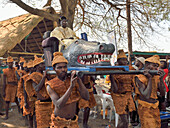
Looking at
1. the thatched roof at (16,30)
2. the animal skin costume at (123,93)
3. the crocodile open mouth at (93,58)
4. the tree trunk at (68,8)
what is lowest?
the animal skin costume at (123,93)

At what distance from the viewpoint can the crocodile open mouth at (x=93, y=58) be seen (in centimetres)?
263

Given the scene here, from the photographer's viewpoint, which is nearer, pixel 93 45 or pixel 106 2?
pixel 93 45

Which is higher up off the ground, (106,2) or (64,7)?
(106,2)

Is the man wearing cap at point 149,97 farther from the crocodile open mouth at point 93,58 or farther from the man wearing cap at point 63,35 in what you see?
the man wearing cap at point 63,35

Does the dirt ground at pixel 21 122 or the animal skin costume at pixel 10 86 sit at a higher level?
the animal skin costume at pixel 10 86

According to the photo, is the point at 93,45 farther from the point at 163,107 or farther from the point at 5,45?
the point at 5,45

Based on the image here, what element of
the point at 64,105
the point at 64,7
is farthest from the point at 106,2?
the point at 64,105

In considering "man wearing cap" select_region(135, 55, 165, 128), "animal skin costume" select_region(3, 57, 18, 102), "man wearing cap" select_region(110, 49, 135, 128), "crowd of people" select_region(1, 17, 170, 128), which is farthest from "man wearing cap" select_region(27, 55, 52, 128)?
"animal skin costume" select_region(3, 57, 18, 102)

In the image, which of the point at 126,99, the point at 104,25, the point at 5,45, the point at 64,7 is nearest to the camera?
the point at 126,99

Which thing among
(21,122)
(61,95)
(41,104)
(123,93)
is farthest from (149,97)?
(21,122)

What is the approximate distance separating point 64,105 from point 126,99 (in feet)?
5.75

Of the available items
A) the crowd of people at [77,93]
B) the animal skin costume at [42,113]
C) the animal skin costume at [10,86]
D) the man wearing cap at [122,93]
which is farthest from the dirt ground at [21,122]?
the animal skin costume at [42,113]

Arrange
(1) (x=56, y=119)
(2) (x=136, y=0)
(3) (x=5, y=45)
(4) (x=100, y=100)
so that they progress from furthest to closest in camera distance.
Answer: (2) (x=136, y=0)
(3) (x=5, y=45)
(4) (x=100, y=100)
(1) (x=56, y=119)

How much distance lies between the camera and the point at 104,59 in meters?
2.62
